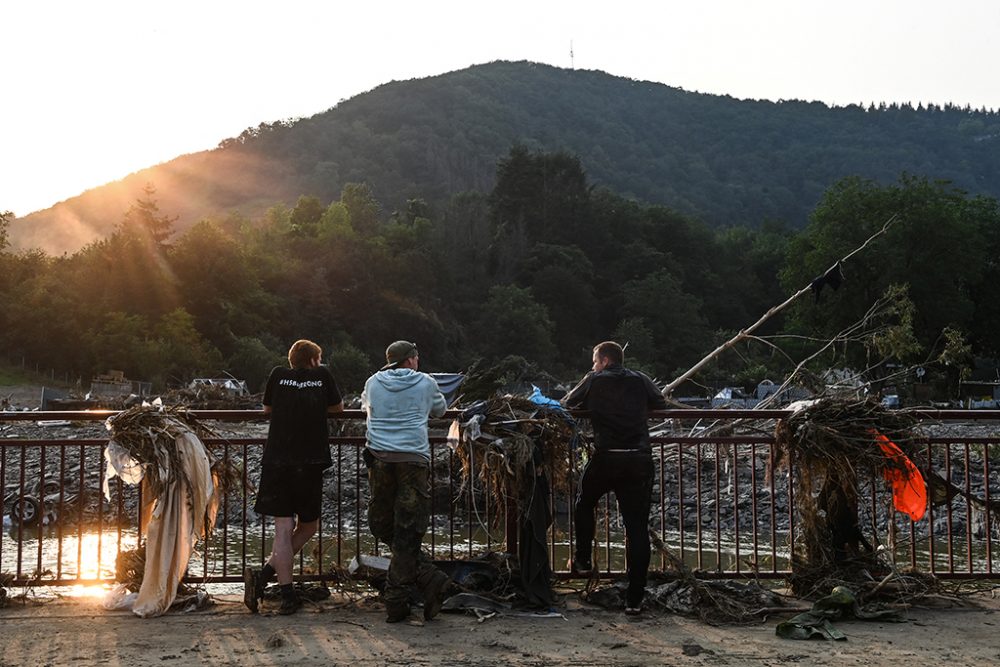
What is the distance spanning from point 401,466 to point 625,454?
1531 millimetres

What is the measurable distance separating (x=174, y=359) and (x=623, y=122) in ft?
485

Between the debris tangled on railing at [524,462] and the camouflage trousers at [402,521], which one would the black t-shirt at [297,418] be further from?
the debris tangled on railing at [524,462]

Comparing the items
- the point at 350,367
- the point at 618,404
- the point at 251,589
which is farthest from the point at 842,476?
the point at 350,367

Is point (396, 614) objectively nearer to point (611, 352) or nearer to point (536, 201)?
point (611, 352)

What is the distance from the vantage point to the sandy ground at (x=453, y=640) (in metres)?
5.51

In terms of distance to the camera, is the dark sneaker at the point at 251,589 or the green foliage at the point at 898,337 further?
the green foliage at the point at 898,337

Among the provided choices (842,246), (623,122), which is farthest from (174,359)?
(623,122)

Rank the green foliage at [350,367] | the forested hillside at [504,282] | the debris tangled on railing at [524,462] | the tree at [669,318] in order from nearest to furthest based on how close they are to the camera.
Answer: the debris tangled on railing at [524,462]
the forested hillside at [504,282]
the green foliage at [350,367]
the tree at [669,318]

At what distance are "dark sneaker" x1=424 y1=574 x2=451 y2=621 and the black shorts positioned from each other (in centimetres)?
97

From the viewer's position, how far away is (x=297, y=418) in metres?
6.61

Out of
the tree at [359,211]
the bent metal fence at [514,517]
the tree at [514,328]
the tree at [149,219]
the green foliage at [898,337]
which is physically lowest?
the bent metal fence at [514,517]

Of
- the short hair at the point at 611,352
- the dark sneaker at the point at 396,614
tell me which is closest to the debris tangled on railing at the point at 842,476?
the short hair at the point at 611,352

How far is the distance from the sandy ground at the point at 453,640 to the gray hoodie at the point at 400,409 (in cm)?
118

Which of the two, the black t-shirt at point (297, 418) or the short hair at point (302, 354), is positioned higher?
the short hair at point (302, 354)
